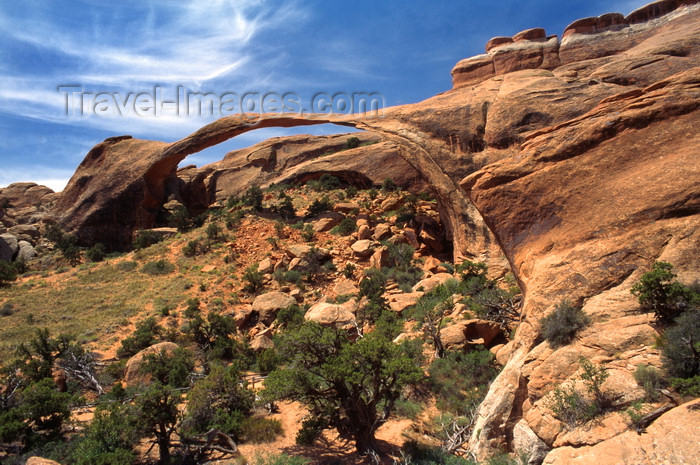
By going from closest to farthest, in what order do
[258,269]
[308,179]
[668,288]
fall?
[668,288], [258,269], [308,179]

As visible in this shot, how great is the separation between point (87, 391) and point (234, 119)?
15.2 metres

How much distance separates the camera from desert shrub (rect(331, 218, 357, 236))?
66.0ft

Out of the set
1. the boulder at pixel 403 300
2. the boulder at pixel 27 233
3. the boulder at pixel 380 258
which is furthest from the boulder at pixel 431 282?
the boulder at pixel 27 233

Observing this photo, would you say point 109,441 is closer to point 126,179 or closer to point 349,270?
point 349,270

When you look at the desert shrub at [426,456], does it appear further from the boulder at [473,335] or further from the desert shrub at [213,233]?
the desert shrub at [213,233]

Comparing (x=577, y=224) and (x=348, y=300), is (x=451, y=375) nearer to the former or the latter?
(x=577, y=224)

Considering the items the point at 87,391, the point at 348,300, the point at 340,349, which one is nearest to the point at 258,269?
the point at 348,300

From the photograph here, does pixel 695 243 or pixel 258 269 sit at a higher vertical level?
pixel 695 243

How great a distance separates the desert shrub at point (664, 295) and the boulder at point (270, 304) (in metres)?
11.5

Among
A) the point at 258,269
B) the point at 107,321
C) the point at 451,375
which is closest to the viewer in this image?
the point at 451,375

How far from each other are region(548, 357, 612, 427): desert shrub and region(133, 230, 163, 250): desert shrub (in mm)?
22942

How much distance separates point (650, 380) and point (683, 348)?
0.46 m

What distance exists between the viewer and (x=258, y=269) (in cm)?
1758

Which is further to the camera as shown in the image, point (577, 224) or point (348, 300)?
point (348, 300)
